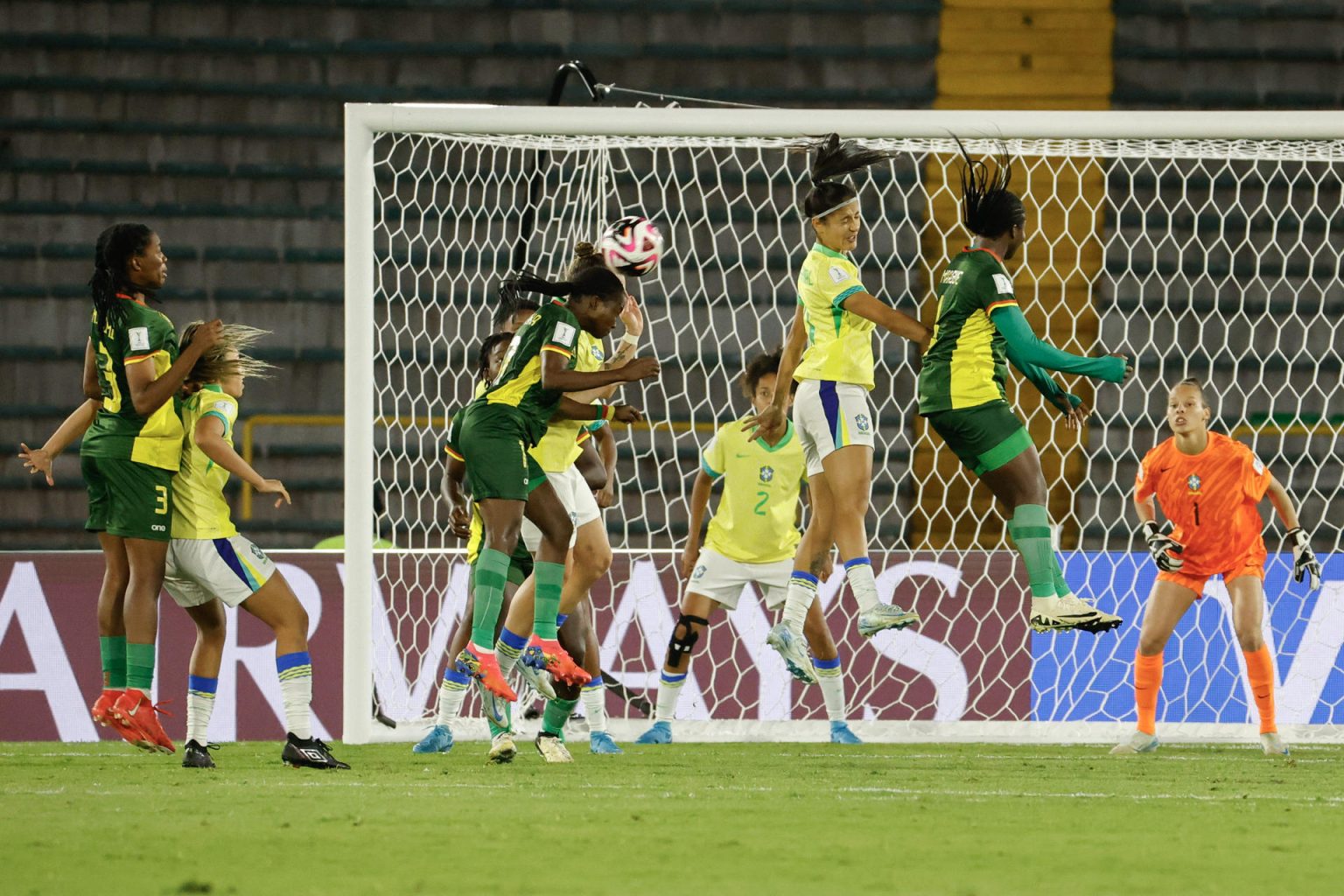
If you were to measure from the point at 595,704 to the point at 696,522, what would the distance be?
101 cm

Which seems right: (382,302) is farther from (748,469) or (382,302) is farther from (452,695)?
(452,695)

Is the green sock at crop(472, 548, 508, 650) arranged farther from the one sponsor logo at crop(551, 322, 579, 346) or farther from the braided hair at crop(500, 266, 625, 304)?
the braided hair at crop(500, 266, 625, 304)

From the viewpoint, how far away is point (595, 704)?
267 inches

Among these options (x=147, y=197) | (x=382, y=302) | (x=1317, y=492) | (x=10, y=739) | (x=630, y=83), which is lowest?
(x=10, y=739)

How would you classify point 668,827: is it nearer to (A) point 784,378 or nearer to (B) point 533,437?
(B) point 533,437

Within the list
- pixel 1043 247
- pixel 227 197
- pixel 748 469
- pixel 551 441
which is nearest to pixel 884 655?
pixel 748 469

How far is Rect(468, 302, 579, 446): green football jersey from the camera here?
19.0ft

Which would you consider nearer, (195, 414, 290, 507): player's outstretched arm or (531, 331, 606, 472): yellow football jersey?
(195, 414, 290, 507): player's outstretched arm

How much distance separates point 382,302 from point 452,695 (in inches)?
193

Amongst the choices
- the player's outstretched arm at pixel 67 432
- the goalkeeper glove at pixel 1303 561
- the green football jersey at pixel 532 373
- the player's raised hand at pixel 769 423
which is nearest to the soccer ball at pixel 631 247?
the green football jersey at pixel 532 373

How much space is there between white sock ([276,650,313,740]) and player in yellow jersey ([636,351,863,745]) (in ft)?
6.14

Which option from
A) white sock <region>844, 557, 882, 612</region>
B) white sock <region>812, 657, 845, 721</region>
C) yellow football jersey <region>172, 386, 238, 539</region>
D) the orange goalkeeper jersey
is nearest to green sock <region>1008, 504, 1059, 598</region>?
white sock <region>844, 557, 882, 612</region>

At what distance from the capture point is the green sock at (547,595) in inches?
229

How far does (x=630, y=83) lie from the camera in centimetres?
1097
